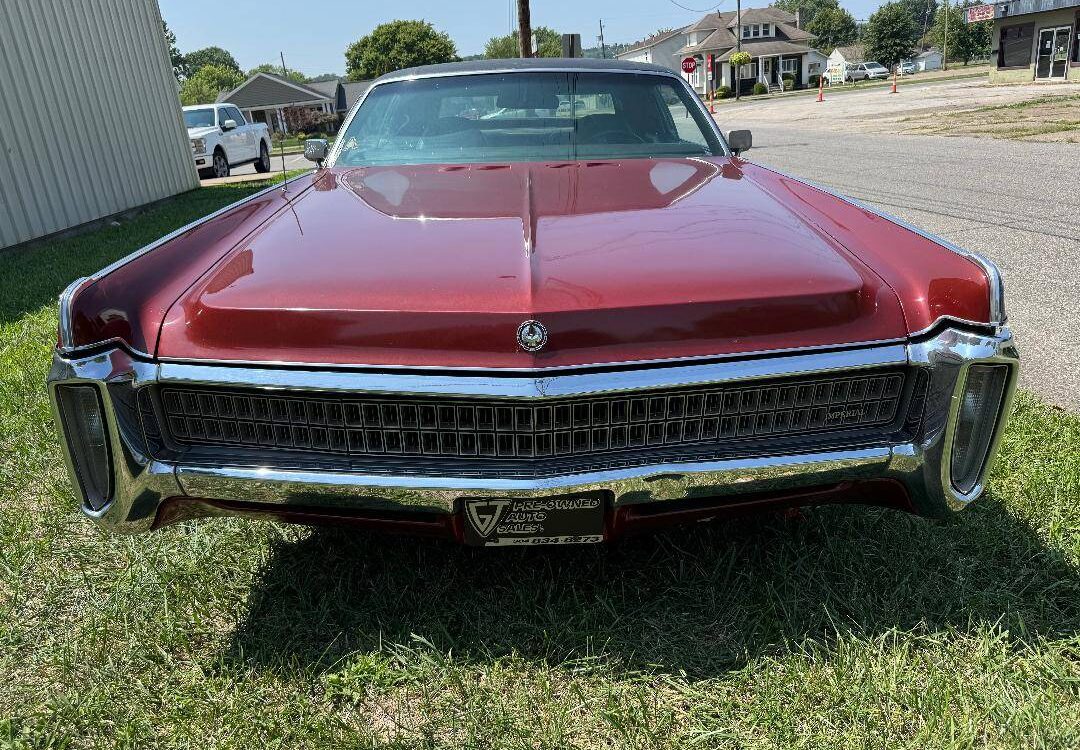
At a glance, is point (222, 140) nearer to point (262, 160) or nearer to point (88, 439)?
point (262, 160)

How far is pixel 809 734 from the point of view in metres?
1.85

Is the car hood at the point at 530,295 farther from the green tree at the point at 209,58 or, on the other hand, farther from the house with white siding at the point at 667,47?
the green tree at the point at 209,58

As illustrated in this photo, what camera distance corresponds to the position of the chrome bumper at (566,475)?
5.86ft

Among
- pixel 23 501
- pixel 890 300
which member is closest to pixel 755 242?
pixel 890 300

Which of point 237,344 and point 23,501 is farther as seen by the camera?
point 23,501

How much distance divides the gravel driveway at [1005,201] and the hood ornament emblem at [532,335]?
2795 millimetres

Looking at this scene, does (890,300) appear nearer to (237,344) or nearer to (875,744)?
(875,744)

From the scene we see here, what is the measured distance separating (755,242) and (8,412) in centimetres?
357

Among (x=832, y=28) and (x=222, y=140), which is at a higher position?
(x=832, y=28)

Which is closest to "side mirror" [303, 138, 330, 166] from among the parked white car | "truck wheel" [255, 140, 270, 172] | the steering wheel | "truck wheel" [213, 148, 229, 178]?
the steering wheel

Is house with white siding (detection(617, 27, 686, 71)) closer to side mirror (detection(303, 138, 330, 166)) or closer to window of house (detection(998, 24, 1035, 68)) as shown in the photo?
window of house (detection(998, 24, 1035, 68))

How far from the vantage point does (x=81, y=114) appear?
371 inches

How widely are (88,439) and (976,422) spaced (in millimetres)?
2117

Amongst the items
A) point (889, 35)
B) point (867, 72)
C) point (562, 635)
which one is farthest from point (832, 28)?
point (562, 635)
